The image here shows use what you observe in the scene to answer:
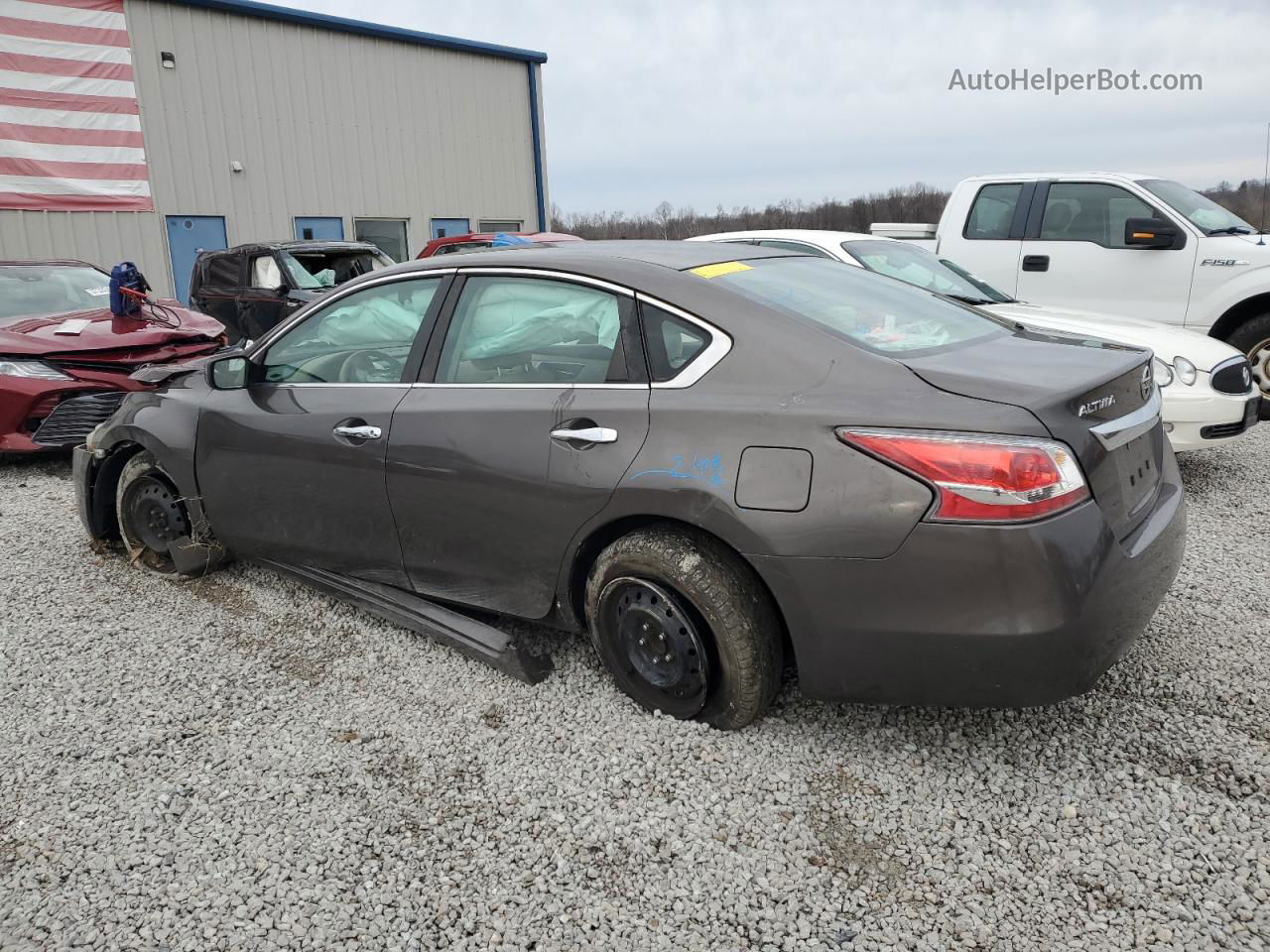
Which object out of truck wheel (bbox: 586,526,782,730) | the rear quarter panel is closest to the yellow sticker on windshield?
the rear quarter panel

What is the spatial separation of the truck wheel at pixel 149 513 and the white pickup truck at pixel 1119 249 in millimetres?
6511

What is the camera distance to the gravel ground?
207 cm

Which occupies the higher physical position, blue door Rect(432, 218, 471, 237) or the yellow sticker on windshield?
blue door Rect(432, 218, 471, 237)

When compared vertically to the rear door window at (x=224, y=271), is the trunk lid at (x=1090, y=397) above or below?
below

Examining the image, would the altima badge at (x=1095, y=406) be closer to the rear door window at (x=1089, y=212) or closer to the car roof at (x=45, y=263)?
the rear door window at (x=1089, y=212)

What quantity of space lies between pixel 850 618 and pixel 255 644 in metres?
2.42

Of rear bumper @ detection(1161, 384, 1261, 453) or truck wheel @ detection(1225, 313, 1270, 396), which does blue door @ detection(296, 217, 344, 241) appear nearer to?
truck wheel @ detection(1225, 313, 1270, 396)

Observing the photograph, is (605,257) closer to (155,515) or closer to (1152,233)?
(155,515)

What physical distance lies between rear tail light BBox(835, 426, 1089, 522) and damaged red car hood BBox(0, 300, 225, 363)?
6067mm

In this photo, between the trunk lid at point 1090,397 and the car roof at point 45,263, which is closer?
the trunk lid at point 1090,397

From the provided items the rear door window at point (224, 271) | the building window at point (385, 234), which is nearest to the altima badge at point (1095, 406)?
the rear door window at point (224, 271)

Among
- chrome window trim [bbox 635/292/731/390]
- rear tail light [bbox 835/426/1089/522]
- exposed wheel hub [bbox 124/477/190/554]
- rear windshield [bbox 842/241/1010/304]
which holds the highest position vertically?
rear windshield [bbox 842/241/1010/304]

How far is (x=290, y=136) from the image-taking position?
17391 mm

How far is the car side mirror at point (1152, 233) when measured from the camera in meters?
6.62
